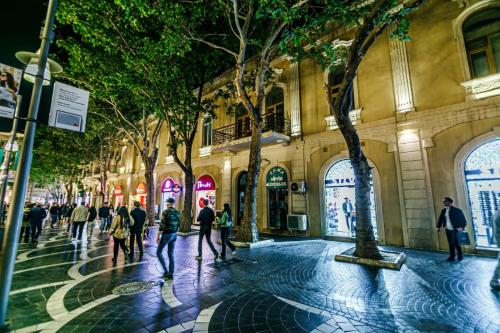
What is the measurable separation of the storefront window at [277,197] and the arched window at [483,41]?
885cm

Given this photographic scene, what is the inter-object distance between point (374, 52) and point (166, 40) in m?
9.26

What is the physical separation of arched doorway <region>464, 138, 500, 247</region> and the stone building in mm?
26

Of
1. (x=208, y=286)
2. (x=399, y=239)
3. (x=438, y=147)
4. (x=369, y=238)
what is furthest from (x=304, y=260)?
(x=438, y=147)

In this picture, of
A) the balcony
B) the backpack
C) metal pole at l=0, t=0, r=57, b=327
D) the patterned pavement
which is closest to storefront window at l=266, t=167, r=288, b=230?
the balcony

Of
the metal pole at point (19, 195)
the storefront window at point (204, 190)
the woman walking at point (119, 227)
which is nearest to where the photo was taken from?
the metal pole at point (19, 195)

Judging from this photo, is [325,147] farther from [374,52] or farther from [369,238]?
[369,238]

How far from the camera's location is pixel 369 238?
6.98m

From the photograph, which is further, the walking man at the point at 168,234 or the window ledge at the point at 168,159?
the window ledge at the point at 168,159

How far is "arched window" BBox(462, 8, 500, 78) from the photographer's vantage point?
8211 mm

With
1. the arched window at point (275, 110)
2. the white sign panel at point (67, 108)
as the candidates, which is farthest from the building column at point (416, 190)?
the white sign panel at point (67, 108)

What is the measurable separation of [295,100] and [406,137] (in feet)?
19.3

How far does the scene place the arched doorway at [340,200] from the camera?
35.8 feet

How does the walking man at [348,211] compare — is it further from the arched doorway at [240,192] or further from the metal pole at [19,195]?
the metal pole at [19,195]

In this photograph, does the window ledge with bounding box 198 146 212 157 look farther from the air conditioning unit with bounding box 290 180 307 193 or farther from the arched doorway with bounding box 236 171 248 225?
the air conditioning unit with bounding box 290 180 307 193
